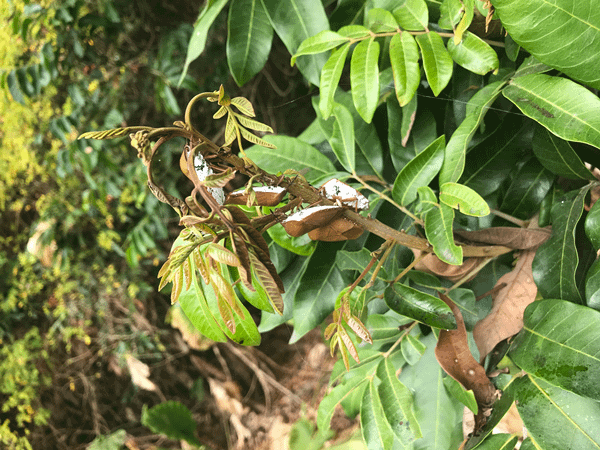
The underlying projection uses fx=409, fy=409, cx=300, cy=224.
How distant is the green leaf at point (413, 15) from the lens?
41cm

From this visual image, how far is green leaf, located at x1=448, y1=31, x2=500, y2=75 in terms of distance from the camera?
368mm

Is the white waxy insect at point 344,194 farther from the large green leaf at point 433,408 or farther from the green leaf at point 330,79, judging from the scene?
the large green leaf at point 433,408

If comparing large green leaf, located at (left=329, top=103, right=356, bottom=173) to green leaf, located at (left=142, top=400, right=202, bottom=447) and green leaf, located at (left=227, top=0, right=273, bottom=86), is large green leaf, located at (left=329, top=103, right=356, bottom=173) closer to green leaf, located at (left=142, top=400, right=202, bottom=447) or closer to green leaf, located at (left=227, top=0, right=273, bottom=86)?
green leaf, located at (left=227, top=0, right=273, bottom=86)

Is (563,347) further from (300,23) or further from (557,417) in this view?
(300,23)

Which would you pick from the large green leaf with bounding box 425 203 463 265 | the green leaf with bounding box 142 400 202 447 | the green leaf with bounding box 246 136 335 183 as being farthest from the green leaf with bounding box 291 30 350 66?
the green leaf with bounding box 142 400 202 447

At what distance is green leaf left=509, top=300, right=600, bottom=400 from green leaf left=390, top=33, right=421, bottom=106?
23 cm

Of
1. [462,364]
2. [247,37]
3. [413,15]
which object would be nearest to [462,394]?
[462,364]

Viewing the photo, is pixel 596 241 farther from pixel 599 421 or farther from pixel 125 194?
pixel 125 194

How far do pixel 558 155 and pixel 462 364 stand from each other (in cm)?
22

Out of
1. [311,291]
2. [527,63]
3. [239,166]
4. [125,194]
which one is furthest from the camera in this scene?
[125,194]

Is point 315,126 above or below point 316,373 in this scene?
above

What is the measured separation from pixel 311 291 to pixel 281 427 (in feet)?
3.89

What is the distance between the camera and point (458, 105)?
45cm

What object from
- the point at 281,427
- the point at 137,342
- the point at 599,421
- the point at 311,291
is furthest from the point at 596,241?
the point at 137,342
